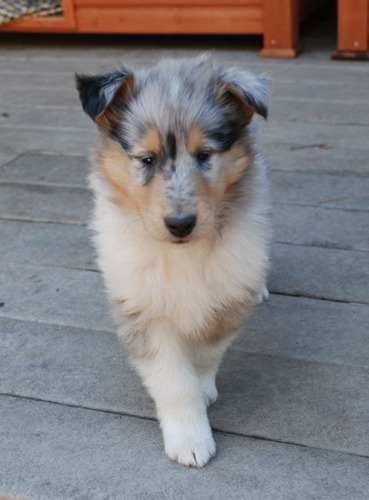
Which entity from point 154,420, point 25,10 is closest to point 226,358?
point 154,420

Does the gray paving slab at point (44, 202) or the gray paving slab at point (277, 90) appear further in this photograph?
the gray paving slab at point (277, 90)

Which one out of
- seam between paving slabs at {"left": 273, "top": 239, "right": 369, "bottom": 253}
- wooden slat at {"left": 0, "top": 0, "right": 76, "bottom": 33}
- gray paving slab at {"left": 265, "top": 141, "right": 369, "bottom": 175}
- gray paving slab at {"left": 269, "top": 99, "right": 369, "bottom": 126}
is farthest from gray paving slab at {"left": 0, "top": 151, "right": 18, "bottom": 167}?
wooden slat at {"left": 0, "top": 0, "right": 76, "bottom": 33}

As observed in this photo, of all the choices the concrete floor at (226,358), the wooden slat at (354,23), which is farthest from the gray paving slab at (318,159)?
the wooden slat at (354,23)

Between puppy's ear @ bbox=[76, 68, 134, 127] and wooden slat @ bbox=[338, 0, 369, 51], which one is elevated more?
puppy's ear @ bbox=[76, 68, 134, 127]

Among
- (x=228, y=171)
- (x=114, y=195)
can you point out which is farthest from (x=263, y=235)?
(x=114, y=195)

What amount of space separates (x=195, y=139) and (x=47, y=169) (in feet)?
8.40

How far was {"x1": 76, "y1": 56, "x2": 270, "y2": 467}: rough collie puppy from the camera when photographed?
230cm

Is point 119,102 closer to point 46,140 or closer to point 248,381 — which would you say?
point 248,381

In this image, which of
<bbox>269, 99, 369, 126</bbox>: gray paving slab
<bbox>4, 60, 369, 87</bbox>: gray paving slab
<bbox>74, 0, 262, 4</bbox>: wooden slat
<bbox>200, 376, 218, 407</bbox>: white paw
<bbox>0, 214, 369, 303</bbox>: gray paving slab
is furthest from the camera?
<bbox>74, 0, 262, 4</bbox>: wooden slat

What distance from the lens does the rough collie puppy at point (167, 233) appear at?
2.30 metres

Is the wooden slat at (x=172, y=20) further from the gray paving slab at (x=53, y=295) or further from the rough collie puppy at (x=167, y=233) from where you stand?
the rough collie puppy at (x=167, y=233)

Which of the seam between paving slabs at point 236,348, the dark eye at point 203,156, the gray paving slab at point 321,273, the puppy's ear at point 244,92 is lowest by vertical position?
the gray paving slab at point 321,273

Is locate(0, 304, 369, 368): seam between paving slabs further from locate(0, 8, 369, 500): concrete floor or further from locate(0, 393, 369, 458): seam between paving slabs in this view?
locate(0, 393, 369, 458): seam between paving slabs

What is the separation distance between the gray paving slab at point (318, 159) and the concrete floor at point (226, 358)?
0.5 inches
